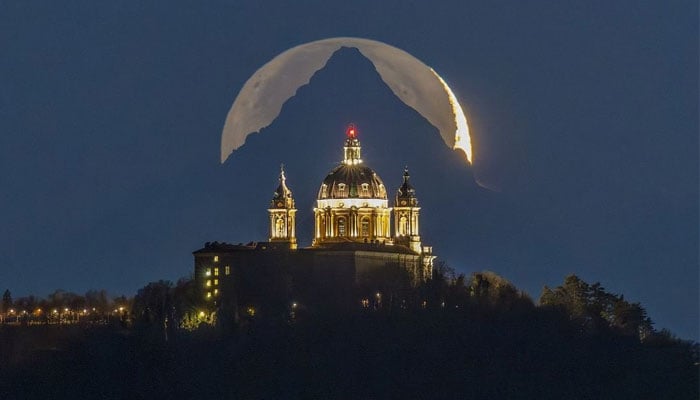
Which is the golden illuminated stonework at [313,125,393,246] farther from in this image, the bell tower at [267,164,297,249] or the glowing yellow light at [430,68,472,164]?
the glowing yellow light at [430,68,472,164]

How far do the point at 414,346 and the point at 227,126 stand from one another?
41.3ft

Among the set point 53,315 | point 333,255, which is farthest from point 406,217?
point 53,315

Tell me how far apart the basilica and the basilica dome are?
46 millimetres

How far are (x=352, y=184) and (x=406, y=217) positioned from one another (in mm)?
2941

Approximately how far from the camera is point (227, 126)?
120250mm

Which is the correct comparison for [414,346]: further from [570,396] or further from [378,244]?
[378,244]

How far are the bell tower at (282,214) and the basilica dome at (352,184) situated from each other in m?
3.37

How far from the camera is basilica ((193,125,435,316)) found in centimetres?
15150

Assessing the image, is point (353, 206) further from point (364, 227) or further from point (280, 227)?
point (280, 227)

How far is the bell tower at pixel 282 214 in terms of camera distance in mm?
165125

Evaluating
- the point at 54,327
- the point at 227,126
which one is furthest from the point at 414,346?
the point at 54,327

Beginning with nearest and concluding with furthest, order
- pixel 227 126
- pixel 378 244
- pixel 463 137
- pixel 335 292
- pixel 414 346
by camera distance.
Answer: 1. pixel 463 137
2. pixel 227 126
3. pixel 414 346
4. pixel 335 292
5. pixel 378 244

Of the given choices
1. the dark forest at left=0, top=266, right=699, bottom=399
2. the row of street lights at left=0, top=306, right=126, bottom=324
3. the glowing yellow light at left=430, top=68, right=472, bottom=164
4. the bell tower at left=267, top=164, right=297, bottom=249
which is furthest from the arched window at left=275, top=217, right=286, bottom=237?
the glowing yellow light at left=430, top=68, right=472, bottom=164

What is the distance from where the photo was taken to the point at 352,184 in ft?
552
